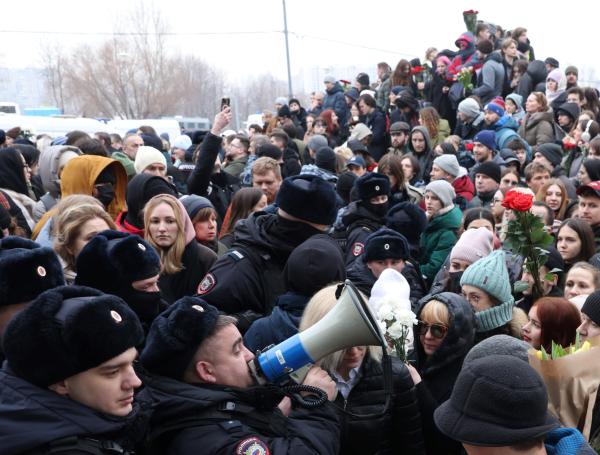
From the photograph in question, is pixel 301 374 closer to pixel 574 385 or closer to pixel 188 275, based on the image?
pixel 574 385

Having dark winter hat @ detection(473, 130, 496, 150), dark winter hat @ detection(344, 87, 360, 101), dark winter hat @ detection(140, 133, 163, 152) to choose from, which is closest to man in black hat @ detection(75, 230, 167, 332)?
dark winter hat @ detection(473, 130, 496, 150)

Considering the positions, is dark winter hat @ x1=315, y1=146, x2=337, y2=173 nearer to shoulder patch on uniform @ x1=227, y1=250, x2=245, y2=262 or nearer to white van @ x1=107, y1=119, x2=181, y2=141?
shoulder patch on uniform @ x1=227, y1=250, x2=245, y2=262

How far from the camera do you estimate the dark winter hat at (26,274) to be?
308cm

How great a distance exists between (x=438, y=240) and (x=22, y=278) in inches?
167

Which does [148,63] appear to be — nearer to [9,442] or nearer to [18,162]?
[18,162]

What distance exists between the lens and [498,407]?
6.89 feet

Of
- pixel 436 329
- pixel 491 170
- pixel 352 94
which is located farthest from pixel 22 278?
pixel 352 94

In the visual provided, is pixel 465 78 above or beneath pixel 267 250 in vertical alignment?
above

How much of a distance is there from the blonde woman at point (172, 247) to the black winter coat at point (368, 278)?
1.03m

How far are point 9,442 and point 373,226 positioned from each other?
13.3 ft

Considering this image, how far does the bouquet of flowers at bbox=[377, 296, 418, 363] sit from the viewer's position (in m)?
3.13

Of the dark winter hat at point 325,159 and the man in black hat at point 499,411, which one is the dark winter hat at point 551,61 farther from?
the man in black hat at point 499,411

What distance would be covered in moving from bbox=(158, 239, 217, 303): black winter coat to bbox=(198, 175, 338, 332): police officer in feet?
1.81

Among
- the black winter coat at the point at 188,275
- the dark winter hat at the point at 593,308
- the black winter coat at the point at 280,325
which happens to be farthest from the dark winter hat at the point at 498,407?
the black winter coat at the point at 188,275
